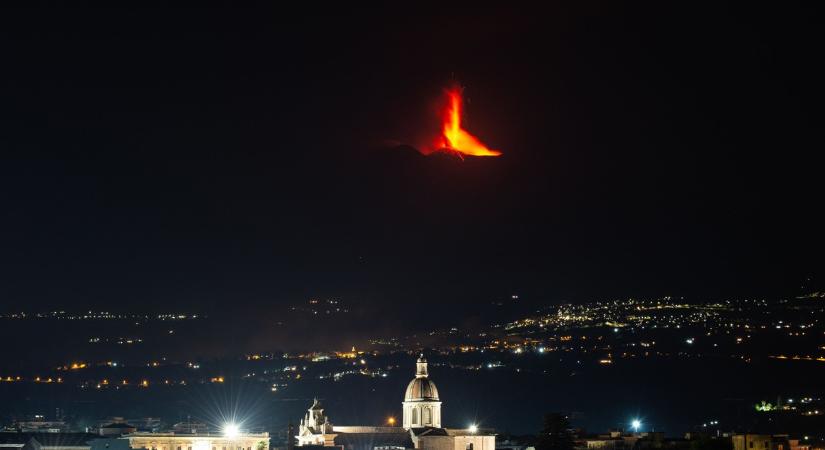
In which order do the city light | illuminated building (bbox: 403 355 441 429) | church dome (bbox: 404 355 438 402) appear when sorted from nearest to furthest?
illuminated building (bbox: 403 355 441 429) < church dome (bbox: 404 355 438 402) < the city light

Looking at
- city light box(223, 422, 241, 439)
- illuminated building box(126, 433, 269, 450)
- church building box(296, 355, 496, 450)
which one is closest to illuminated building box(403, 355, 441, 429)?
church building box(296, 355, 496, 450)

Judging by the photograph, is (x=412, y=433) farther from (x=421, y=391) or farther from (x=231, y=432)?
(x=231, y=432)

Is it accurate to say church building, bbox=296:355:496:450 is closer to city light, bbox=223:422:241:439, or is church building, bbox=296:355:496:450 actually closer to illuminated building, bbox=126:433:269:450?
illuminated building, bbox=126:433:269:450

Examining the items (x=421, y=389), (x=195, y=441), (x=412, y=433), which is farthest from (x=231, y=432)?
(x=412, y=433)

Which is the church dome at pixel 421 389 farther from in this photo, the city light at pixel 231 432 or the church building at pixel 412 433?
the city light at pixel 231 432

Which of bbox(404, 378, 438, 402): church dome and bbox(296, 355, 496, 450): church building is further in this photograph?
bbox(404, 378, 438, 402): church dome

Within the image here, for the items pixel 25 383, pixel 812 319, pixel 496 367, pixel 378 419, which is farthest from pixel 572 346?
pixel 25 383

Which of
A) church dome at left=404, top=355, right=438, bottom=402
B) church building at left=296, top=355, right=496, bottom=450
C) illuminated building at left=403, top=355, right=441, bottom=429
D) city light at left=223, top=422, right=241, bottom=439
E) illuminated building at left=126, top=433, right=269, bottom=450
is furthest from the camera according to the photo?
city light at left=223, top=422, right=241, bottom=439

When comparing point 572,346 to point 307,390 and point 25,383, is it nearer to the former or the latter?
point 307,390

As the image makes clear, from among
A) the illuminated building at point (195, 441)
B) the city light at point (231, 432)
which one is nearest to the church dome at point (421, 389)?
the illuminated building at point (195, 441)
